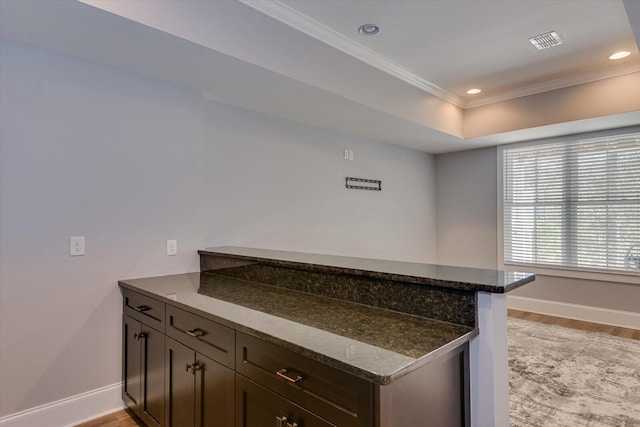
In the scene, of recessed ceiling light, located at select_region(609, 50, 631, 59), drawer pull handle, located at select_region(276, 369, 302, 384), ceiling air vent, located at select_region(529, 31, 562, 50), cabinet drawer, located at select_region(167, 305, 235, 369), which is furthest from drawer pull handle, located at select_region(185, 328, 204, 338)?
Result: recessed ceiling light, located at select_region(609, 50, 631, 59)

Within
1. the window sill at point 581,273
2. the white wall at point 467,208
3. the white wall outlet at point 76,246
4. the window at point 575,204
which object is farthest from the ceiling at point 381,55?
the window sill at point 581,273

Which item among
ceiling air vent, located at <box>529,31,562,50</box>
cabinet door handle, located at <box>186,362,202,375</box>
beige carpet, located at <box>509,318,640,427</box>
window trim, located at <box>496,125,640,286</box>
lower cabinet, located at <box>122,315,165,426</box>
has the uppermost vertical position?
ceiling air vent, located at <box>529,31,562,50</box>

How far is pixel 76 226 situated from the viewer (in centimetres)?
240

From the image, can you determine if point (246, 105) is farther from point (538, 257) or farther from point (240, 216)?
point (538, 257)

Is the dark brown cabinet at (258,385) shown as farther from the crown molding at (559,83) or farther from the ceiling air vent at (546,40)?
the crown molding at (559,83)

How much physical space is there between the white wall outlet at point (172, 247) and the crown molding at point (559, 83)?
3843 mm

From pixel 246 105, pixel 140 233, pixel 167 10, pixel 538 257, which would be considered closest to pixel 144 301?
pixel 140 233

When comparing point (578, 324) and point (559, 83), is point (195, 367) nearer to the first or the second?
point (559, 83)

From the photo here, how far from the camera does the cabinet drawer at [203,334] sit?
63.5 inches

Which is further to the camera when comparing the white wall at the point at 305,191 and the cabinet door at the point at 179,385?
the white wall at the point at 305,191

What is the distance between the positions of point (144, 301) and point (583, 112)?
4.51 meters

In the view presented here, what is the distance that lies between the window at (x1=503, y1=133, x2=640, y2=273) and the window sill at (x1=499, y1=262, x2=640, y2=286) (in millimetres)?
51

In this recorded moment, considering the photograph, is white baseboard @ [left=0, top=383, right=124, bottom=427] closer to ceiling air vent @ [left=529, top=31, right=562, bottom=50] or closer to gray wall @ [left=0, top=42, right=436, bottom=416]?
gray wall @ [left=0, top=42, right=436, bottom=416]

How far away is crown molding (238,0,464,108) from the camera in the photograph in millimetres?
2457
